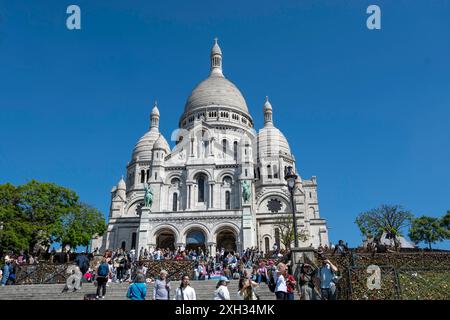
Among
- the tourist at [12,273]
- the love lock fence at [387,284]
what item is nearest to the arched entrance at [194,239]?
the tourist at [12,273]

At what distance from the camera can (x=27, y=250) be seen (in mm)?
36344

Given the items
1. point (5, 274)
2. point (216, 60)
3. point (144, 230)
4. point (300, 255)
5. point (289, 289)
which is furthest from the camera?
point (216, 60)

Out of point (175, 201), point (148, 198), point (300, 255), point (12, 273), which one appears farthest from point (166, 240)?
point (300, 255)

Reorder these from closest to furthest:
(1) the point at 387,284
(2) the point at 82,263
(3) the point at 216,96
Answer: (1) the point at 387,284
(2) the point at 82,263
(3) the point at 216,96

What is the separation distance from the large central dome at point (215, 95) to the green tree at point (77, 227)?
25901mm

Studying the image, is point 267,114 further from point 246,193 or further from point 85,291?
point 85,291

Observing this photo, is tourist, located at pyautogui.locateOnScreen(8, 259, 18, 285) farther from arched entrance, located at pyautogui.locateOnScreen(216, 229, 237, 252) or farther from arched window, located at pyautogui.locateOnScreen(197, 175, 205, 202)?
arched window, located at pyautogui.locateOnScreen(197, 175, 205, 202)

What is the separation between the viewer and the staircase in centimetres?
1670

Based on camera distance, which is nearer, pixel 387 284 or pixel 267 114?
pixel 387 284

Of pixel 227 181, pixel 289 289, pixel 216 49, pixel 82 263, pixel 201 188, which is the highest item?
pixel 216 49

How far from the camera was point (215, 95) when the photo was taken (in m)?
63.5

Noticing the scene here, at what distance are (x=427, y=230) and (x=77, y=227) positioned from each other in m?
45.5

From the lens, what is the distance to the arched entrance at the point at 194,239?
136 ft
